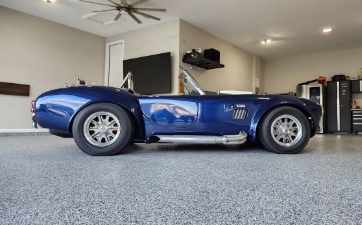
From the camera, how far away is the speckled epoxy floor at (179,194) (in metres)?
0.78

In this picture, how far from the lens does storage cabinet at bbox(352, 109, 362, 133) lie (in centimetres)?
789

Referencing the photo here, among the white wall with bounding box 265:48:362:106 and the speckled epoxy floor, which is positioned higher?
the white wall with bounding box 265:48:362:106

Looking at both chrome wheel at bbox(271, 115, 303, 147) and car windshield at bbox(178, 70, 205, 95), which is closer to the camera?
chrome wheel at bbox(271, 115, 303, 147)

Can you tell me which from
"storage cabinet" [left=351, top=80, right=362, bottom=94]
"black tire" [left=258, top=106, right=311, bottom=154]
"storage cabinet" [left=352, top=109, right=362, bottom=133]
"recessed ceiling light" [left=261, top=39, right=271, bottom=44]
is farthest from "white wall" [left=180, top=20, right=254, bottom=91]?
"black tire" [left=258, top=106, right=311, bottom=154]

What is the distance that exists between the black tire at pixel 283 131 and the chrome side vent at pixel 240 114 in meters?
0.19

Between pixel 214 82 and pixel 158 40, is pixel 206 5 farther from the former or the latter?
pixel 214 82

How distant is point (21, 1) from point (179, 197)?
20.5 ft

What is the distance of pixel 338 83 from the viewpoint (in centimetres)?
827

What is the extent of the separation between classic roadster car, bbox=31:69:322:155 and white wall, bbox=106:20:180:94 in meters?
3.85

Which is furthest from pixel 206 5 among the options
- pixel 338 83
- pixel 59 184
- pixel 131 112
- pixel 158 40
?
pixel 338 83

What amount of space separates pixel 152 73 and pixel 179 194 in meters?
5.64

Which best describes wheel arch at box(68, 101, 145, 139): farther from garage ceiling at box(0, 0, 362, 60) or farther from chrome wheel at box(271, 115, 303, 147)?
garage ceiling at box(0, 0, 362, 60)

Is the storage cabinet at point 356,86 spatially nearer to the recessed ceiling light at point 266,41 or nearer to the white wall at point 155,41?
the recessed ceiling light at point 266,41

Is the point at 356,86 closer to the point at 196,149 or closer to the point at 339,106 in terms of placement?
the point at 339,106
